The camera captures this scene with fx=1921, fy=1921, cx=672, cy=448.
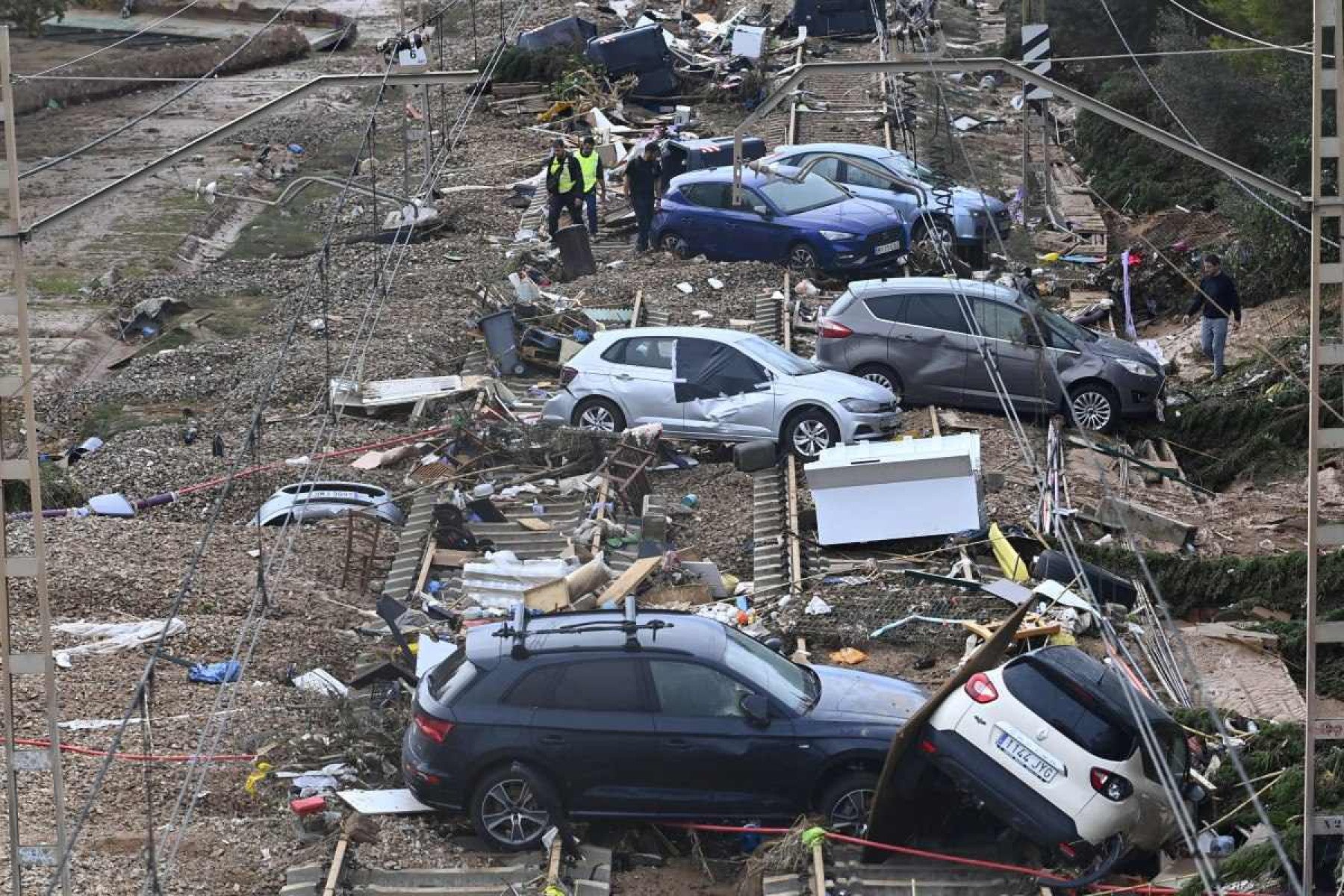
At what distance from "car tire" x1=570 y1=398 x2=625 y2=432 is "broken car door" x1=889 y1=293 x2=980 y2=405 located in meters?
3.47

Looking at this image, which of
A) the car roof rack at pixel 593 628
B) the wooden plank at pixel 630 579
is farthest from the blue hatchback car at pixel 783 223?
the car roof rack at pixel 593 628

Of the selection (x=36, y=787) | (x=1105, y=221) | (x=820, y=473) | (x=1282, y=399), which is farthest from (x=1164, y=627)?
(x=1105, y=221)

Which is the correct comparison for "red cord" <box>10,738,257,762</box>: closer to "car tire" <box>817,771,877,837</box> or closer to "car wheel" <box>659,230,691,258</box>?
"car tire" <box>817,771,877,837</box>

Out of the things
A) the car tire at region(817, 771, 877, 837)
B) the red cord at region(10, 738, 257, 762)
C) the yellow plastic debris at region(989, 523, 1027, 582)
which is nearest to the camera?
the car tire at region(817, 771, 877, 837)

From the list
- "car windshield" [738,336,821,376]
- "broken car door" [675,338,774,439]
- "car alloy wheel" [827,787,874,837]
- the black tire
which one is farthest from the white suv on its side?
the black tire

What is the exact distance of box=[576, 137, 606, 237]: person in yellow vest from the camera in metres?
30.0

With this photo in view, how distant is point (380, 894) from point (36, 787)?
3.21m

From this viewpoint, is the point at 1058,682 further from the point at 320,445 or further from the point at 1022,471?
the point at 320,445

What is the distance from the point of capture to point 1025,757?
1301 cm

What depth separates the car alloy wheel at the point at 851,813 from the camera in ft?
44.2

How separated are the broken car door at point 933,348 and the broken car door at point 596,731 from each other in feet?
34.5

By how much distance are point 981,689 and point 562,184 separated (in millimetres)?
17932

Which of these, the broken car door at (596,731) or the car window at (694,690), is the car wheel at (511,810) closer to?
the broken car door at (596,731)

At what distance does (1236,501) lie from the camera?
2192cm
